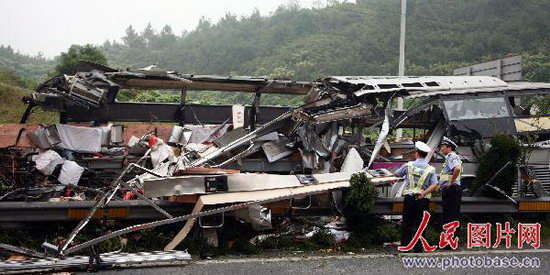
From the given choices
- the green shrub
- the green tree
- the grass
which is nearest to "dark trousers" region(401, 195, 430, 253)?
the green shrub

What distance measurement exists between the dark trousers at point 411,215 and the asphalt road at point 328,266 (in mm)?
248

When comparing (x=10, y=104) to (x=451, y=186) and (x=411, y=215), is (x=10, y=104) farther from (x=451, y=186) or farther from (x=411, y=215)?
(x=451, y=186)

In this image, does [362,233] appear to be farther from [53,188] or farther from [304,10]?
[304,10]

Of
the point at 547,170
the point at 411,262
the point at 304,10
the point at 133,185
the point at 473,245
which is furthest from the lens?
the point at 304,10

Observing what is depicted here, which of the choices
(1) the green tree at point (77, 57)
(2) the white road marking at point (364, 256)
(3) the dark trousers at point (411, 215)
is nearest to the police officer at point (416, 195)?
(3) the dark trousers at point (411, 215)

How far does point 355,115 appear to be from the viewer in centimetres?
696

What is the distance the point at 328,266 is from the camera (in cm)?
482

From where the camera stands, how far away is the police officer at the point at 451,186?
573cm

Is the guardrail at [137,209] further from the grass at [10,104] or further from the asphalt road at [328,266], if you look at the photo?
the grass at [10,104]

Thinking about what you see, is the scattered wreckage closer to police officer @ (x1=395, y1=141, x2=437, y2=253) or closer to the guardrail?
the guardrail

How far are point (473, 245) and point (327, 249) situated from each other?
1797 mm

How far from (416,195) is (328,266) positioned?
1.40m

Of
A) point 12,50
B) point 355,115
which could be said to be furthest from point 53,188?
point 12,50

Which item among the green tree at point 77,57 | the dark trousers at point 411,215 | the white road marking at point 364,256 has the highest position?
the green tree at point 77,57
